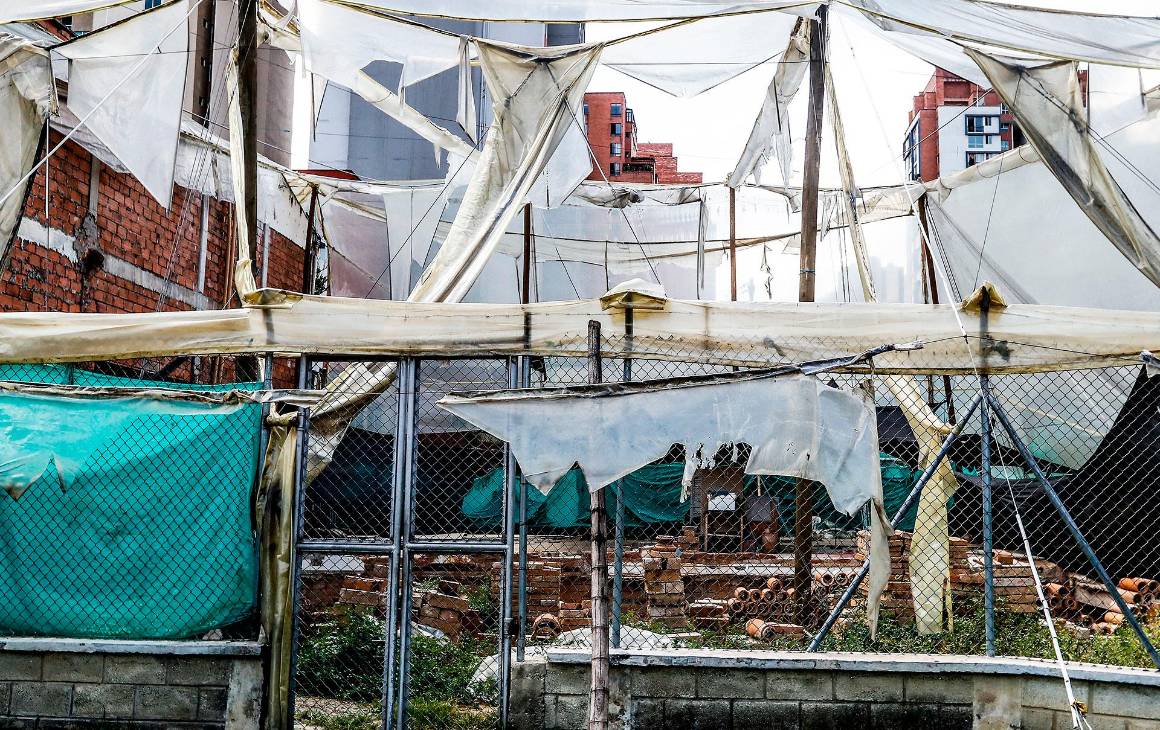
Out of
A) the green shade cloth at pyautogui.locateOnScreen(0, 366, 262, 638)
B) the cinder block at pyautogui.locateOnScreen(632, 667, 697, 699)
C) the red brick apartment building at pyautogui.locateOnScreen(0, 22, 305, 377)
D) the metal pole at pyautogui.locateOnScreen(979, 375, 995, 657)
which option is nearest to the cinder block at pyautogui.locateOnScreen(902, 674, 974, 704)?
the metal pole at pyautogui.locateOnScreen(979, 375, 995, 657)

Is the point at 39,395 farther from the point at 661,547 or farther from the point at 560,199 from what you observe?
the point at 661,547

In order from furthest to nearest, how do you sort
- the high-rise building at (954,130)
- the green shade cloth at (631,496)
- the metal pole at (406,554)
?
the high-rise building at (954,130), the green shade cloth at (631,496), the metal pole at (406,554)

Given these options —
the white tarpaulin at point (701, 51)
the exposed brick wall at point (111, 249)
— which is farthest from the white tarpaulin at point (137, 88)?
the white tarpaulin at point (701, 51)

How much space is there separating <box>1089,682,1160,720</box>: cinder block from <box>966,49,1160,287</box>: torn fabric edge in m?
3.20

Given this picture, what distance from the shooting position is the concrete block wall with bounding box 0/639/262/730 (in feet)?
20.6

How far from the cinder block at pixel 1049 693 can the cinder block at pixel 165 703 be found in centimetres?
549

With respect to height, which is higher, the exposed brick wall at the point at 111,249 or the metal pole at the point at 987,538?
the exposed brick wall at the point at 111,249

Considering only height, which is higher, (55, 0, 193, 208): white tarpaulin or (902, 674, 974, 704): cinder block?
(55, 0, 193, 208): white tarpaulin

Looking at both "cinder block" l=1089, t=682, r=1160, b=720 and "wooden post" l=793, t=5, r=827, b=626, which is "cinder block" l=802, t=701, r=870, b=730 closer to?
"cinder block" l=1089, t=682, r=1160, b=720

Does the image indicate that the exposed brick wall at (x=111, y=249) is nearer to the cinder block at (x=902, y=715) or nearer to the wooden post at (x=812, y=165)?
the wooden post at (x=812, y=165)

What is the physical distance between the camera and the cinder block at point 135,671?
6.31 metres

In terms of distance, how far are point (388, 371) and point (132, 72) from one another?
3.40 meters

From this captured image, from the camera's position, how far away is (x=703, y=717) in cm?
616

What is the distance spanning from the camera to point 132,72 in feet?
25.5
